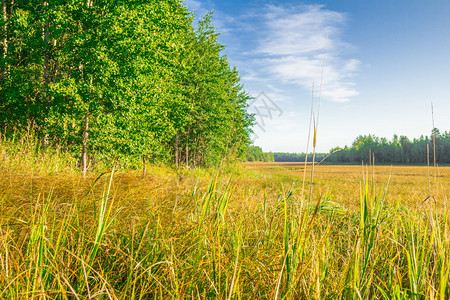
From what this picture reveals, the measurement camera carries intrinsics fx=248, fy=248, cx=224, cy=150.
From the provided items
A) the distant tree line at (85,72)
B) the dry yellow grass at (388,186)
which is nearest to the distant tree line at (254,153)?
the dry yellow grass at (388,186)

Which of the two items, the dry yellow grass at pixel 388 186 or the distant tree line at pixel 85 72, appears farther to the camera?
the distant tree line at pixel 85 72

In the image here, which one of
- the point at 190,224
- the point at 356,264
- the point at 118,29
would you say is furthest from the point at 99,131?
the point at 356,264

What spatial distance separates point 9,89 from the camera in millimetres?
9656

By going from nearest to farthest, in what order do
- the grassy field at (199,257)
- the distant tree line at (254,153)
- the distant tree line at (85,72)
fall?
the grassy field at (199,257), the distant tree line at (254,153), the distant tree line at (85,72)

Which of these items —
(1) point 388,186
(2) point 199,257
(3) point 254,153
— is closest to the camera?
(2) point 199,257

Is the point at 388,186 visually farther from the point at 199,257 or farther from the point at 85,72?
the point at 85,72

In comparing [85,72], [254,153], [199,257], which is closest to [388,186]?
[254,153]

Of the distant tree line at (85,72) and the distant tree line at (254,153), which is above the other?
the distant tree line at (85,72)

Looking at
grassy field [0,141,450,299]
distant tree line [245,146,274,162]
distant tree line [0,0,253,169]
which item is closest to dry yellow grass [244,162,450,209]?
distant tree line [245,146,274,162]

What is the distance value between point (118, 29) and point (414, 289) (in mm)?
10224

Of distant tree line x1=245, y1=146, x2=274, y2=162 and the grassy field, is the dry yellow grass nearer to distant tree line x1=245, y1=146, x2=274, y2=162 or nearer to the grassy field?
distant tree line x1=245, y1=146, x2=274, y2=162

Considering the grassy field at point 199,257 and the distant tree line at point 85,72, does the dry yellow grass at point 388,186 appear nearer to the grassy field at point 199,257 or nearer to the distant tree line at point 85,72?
the grassy field at point 199,257

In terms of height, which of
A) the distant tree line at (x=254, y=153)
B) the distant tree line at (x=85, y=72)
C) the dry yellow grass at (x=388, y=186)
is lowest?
the dry yellow grass at (x=388, y=186)

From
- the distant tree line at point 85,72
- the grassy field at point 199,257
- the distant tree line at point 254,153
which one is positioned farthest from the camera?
the distant tree line at point 85,72
